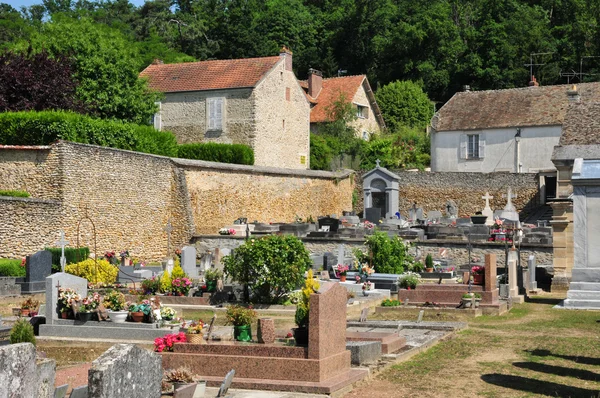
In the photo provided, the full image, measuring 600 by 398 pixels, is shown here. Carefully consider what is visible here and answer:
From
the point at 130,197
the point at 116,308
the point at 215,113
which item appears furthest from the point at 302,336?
the point at 215,113

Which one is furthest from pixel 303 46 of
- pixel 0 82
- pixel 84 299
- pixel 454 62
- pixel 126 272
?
pixel 84 299

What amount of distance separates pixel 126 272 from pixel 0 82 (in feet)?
39.9

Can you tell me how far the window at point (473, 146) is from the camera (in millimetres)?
47125

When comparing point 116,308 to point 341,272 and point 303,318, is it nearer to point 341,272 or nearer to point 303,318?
point 303,318

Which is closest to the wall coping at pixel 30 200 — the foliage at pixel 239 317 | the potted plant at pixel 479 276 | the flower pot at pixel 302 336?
the potted plant at pixel 479 276

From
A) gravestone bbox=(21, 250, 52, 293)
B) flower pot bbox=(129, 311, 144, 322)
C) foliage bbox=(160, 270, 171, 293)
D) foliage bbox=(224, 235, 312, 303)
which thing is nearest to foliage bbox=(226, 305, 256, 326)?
flower pot bbox=(129, 311, 144, 322)

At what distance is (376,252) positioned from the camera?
2503 centimetres

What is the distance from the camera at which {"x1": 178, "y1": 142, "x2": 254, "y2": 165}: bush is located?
130 feet

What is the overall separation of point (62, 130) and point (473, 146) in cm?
2439

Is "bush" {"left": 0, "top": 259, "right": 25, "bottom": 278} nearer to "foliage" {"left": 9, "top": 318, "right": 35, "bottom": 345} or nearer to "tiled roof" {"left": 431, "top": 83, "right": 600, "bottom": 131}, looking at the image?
"foliage" {"left": 9, "top": 318, "right": 35, "bottom": 345}

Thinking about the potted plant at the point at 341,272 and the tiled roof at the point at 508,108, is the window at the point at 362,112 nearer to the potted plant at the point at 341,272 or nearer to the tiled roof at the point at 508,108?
the tiled roof at the point at 508,108

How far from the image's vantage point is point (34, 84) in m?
34.0

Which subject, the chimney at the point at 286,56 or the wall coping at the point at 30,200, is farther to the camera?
the chimney at the point at 286,56

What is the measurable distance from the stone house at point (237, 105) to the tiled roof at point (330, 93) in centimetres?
866
